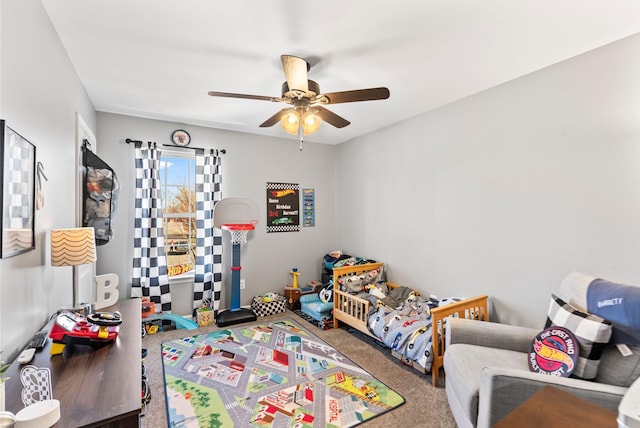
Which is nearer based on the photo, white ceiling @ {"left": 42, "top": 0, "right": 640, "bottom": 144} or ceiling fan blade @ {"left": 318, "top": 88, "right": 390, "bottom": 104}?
white ceiling @ {"left": 42, "top": 0, "right": 640, "bottom": 144}

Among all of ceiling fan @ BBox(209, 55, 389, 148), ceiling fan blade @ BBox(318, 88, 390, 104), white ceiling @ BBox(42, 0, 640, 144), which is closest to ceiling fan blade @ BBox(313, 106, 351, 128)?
ceiling fan @ BBox(209, 55, 389, 148)

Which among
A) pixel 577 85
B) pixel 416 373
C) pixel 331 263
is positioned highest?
pixel 577 85

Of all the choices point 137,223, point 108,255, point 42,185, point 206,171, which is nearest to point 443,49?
point 42,185

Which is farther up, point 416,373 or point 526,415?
point 526,415

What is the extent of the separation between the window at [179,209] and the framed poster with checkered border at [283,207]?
105 cm

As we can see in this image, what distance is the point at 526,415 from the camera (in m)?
0.81

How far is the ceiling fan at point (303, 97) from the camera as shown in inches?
73.5

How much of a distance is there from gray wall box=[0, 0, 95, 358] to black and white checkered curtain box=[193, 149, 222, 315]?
160cm

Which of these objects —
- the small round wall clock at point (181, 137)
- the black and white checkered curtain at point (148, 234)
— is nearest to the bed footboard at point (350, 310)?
the black and white checkered curtain at point (148, 234)

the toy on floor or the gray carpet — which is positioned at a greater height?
the toy on floor

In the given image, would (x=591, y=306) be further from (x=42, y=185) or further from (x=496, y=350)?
(x=42, y=185)

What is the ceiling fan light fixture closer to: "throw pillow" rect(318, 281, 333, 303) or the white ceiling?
the white ceiling

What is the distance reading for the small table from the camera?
78cm

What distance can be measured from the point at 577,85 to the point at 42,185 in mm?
3519
